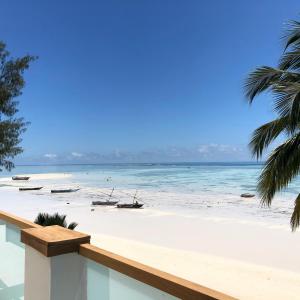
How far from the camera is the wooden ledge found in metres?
1.93

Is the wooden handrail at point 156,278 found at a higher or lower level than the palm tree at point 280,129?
lower

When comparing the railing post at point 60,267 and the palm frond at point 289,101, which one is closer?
the railing post at point 60,267

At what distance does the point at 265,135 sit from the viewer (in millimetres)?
7332

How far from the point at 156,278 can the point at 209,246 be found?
13169 millimetres

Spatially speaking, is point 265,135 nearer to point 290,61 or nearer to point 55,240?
point 290,61

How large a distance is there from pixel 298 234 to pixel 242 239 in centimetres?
300

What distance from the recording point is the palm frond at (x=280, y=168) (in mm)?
6773

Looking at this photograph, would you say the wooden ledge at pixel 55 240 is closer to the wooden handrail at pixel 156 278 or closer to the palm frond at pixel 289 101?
the wooden handrail at pixel 156 278

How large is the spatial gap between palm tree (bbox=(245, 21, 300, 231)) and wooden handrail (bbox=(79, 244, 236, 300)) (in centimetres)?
545

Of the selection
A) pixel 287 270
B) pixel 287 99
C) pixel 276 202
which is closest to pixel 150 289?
pixel 287 99

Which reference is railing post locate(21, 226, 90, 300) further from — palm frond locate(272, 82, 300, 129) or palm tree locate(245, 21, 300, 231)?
palm tree locate(245, 21, 300, 231)

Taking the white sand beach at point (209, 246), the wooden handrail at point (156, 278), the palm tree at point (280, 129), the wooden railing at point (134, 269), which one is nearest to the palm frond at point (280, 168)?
the palm tree at point (280, 129)

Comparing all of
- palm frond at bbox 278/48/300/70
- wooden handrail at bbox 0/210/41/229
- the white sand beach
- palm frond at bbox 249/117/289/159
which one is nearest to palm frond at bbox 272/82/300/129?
palm frond at bbox 249/117/289/159

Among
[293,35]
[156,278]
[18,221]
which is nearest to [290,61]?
[293,35]
